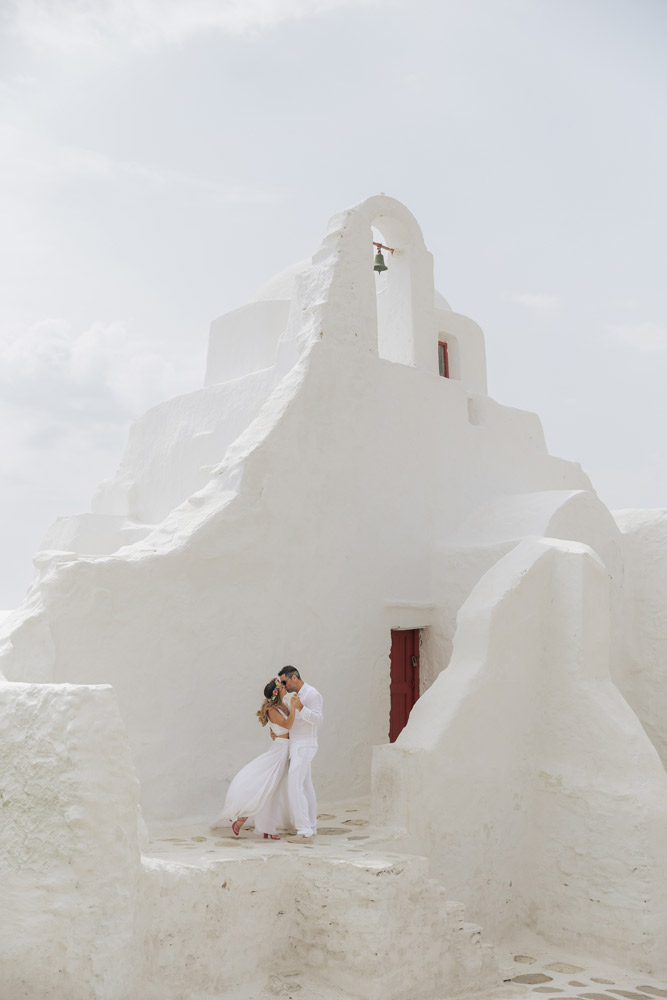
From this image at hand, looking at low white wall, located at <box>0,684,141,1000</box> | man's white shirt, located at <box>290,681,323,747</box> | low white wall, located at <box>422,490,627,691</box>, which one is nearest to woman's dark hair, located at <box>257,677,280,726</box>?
man's white shirt, located at <box>290,681,323,747</box>

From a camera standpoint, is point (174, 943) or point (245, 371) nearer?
point (174, 943)

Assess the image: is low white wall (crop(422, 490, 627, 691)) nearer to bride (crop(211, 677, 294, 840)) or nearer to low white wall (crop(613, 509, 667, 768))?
low white wall (crop(613, 509, 667, 768))

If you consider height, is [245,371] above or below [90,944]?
above

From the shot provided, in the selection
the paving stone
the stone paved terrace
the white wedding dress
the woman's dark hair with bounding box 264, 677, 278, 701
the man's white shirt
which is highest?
the woman's dark hair with bounding box 264, 677, 278, 701

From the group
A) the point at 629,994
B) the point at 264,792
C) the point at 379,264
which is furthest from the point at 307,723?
the point at 379,264

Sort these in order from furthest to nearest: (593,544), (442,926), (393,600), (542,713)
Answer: (593,544) < (393,600) < (542,713) < (442,926)

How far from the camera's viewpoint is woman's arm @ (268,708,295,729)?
7012 mm

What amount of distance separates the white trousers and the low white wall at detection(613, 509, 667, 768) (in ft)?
16.0

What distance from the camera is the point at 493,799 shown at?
25.5 feet

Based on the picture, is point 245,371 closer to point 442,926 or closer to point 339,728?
point 339,728

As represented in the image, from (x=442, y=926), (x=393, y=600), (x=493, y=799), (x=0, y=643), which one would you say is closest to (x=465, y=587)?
(x=393, y=600)

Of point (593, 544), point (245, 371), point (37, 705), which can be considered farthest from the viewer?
point (245, 371)

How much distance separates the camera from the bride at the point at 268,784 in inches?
273

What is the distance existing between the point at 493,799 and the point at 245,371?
6136mm
